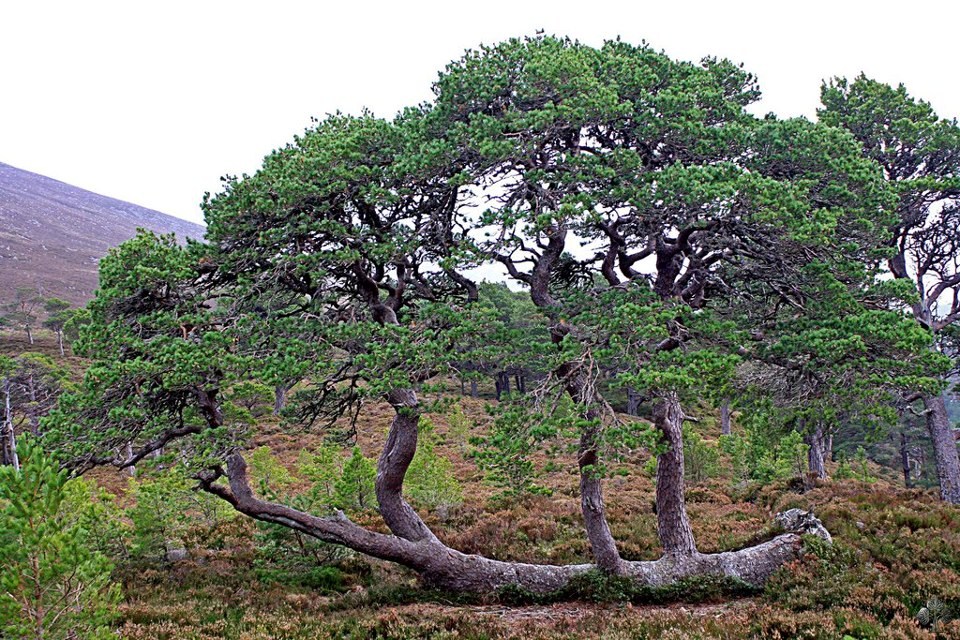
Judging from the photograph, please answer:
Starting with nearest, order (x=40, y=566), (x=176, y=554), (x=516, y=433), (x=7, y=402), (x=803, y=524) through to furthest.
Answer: (x=40, y=566), (x=516, y=433), (x=803, y=524), (x=176, y=554), (x=7, y=402)

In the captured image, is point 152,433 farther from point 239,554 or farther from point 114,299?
point 239,554

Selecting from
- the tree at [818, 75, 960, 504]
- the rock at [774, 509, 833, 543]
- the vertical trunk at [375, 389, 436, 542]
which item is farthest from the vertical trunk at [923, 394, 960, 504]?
the vertical trunk at [375, 389, 436, 542]

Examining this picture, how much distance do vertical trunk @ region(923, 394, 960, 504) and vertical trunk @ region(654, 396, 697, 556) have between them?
8.31 meters

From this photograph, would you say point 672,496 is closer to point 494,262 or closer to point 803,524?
point 803,524

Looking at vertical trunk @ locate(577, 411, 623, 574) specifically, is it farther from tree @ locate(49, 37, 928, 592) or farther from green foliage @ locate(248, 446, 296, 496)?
green foliage @ locate(248, 446, 296, 496)

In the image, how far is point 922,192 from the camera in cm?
1474

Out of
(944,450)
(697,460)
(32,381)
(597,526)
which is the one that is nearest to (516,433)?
(597,526)

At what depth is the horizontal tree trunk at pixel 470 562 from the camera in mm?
10312

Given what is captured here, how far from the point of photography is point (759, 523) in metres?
14.6

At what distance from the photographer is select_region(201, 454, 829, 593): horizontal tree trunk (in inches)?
406

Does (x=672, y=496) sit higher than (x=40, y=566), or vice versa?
(x=672, y=496)

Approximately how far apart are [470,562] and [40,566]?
7449 mm

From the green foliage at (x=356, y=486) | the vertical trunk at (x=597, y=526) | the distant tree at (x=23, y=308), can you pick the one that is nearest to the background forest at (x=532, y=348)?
the vertical trunk at (x=597, y=526)

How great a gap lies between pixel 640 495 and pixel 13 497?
18.6 metres
